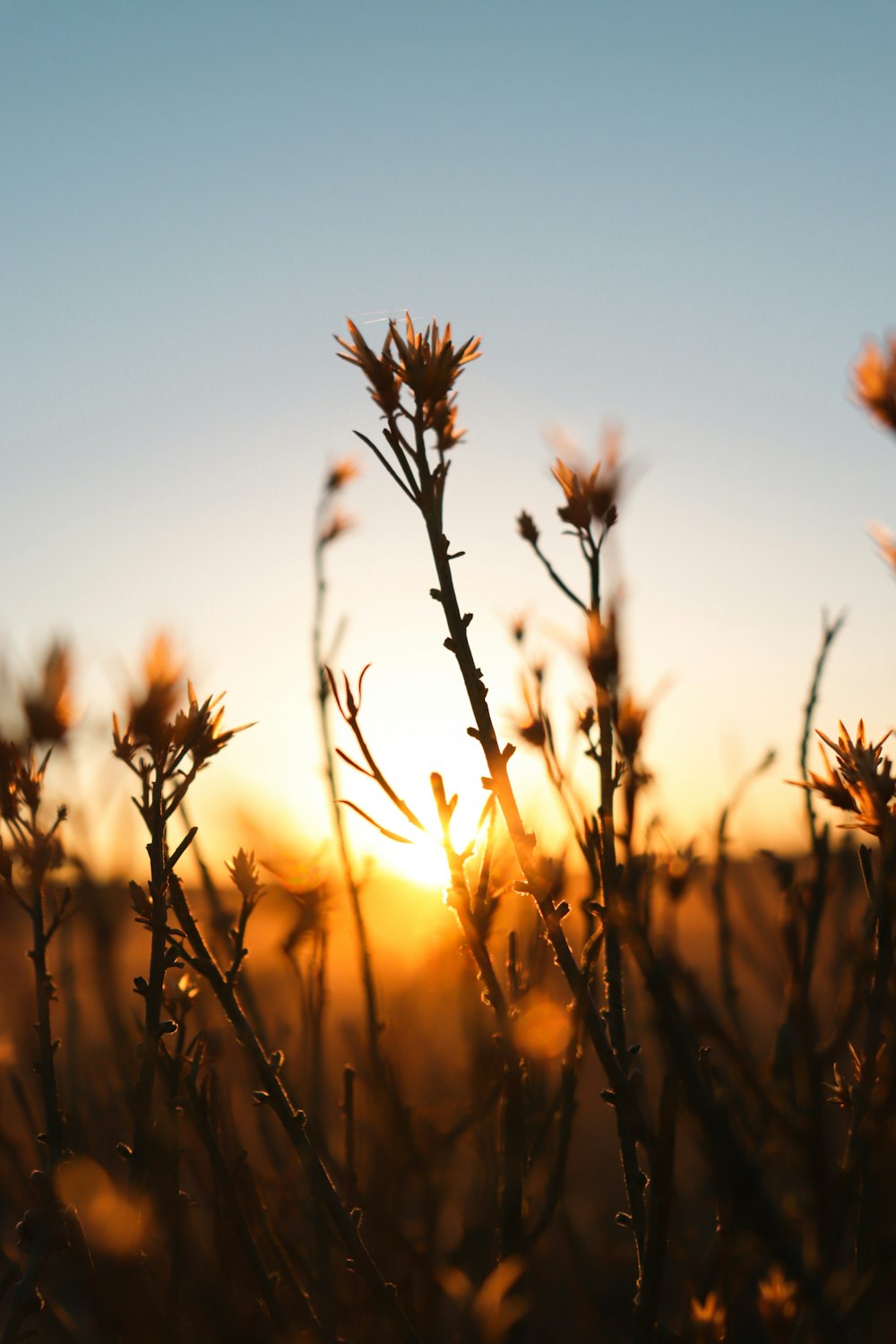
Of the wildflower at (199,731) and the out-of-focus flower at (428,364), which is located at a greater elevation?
the out-of-focus flower at (428,364)

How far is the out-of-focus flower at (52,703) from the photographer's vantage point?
52.4 inches

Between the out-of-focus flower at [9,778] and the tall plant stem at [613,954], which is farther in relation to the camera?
the out-of-focus flower at [9,778]

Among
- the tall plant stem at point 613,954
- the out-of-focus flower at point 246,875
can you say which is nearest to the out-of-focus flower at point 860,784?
the tall plant stem at point 613,954

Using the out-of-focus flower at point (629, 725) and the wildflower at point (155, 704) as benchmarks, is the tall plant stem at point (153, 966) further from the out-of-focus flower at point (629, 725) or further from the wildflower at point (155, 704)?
the out-of-focus flower at point (629, 725)

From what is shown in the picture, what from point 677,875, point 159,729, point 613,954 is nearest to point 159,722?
point 159,729

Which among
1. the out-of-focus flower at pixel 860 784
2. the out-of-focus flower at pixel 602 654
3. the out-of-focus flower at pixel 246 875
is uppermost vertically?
the out-of-focus flower at pixel 602 654

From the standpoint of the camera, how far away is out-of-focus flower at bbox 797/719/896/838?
40.2 inches

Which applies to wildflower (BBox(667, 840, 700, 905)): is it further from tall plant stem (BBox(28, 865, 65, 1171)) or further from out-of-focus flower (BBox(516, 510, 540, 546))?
tall plant stem (BBox(28, 865, 65, 1171))

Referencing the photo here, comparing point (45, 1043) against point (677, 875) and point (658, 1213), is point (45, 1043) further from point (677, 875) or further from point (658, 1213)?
point (677, 875)

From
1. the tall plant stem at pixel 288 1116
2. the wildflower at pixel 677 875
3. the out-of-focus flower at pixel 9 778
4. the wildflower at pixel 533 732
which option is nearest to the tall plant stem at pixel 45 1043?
the out-of-focus flower at pixel 9 778

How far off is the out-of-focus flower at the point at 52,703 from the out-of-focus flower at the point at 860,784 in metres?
0.99

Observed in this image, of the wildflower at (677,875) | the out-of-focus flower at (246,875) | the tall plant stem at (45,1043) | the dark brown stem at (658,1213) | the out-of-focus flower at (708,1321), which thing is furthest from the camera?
the wildflower at (677,875)

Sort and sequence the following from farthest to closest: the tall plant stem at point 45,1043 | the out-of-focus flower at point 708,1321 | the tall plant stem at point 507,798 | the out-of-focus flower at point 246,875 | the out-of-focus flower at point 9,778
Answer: the out-of-focus flower at point 246,875 < the out-of-focus flower at point 9,778 < the tall plant stem at point 45,1043 < the out-of-focus flower at point 708,1321 < the tall plant stem at point 507,798

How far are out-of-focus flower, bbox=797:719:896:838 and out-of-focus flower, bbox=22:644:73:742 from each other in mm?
985
